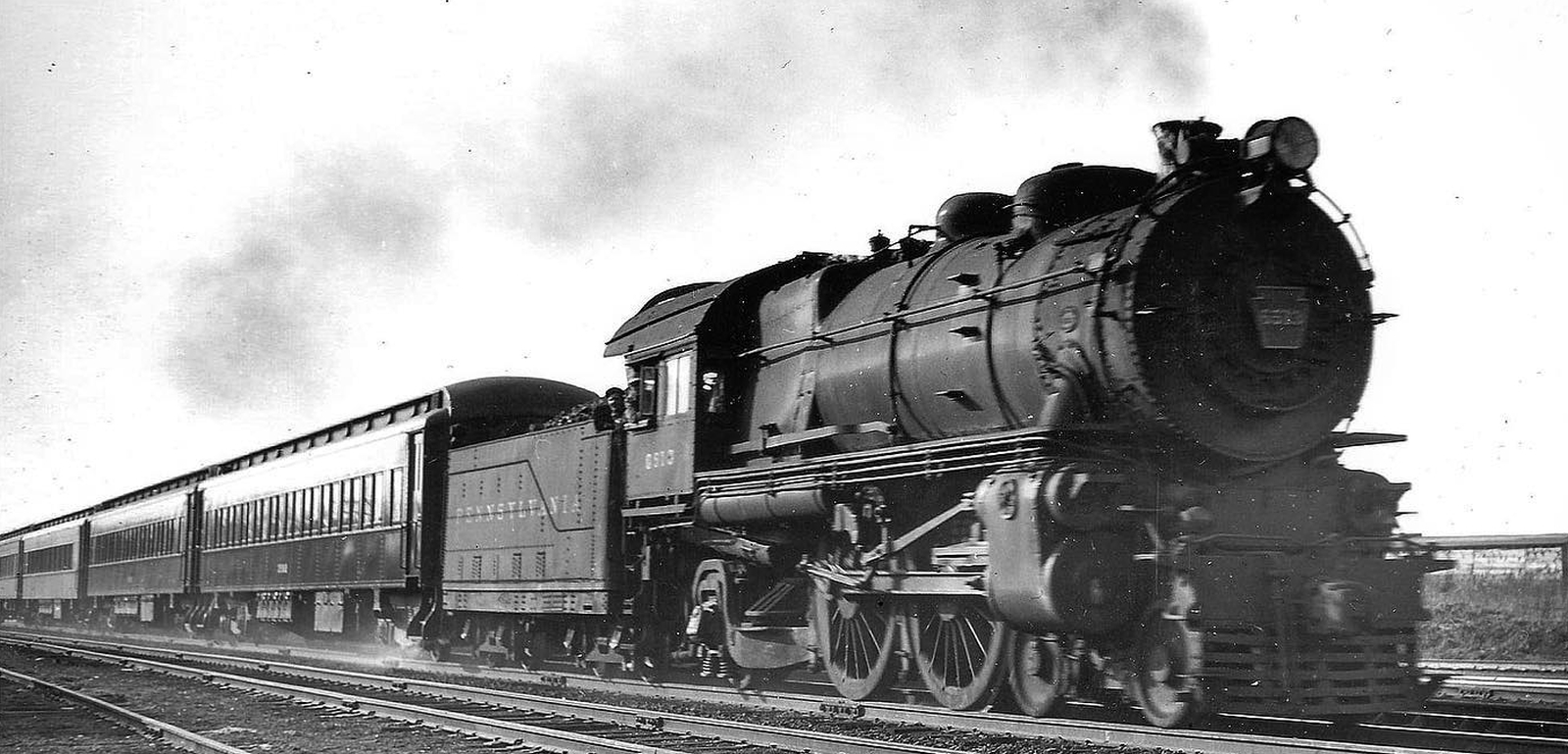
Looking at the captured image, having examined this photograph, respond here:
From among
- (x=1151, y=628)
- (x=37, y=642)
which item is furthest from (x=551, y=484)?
(x=37, y=642)

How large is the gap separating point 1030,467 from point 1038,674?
5.19 feet

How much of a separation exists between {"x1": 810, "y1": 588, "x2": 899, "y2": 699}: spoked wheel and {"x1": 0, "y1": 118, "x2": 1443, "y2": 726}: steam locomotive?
0.03m

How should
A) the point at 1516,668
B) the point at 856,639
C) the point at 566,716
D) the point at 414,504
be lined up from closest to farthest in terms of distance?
1. the point at 856,639
2. the point at 566,716
3. the point at 1516,668
4. the point at 414,504

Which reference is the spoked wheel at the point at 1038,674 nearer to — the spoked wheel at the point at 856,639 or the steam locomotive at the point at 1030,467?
the steam locomotive at the point at 1030,467

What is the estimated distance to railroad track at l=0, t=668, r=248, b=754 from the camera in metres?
9.94

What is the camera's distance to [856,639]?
10.9m

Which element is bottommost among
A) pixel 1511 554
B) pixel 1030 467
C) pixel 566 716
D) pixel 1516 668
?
pixel 566 716

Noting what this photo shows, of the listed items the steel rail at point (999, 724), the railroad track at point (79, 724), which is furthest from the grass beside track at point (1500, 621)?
the railroad track at point (79, 724)

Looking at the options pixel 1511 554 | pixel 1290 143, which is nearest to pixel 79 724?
pixel 1290 143

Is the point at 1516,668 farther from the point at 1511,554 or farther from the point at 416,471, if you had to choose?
the point at 416,471

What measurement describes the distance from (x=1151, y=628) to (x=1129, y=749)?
798 mm

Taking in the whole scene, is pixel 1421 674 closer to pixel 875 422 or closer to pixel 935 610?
pixel 935 610

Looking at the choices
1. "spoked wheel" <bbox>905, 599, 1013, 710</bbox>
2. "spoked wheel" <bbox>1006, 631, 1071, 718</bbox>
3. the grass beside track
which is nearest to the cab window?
"spoked wheel" <bbox>905, 599, 1013, 710</bbox>

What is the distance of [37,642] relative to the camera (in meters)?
28.4
